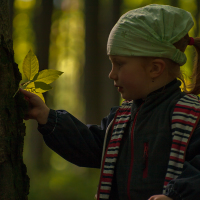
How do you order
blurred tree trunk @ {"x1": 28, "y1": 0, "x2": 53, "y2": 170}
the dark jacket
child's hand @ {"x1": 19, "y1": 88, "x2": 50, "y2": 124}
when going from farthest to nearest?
1. blurred tree trunk @ {"x1": 28, "y1": 0, "x2": 53, "y2": 170}
2. child's hand @ {"x1": 19, "y1": 88, "x2": 50, "y2": 124}
3. the dark jacket

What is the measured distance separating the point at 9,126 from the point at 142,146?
25.6 inches

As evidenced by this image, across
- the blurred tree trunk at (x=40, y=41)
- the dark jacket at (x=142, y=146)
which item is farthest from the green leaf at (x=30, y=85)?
the blurred tree trunk at (x=40, y=41)

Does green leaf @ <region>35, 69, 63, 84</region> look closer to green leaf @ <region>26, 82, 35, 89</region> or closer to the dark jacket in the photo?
green leaf @ <region>26, 82, 35, 89</region>

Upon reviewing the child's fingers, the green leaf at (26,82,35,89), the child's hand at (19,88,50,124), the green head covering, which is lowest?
the child's hand at (19,88,50,124)

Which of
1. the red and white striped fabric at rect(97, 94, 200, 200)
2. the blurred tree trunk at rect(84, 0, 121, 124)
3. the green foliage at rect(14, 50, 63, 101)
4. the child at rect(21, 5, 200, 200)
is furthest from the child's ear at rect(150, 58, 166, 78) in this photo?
the blurred tree trunk at rect(84, 0, 121, 124)

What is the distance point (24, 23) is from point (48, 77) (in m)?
4.04

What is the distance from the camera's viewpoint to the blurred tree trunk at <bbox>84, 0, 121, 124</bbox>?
513 cm

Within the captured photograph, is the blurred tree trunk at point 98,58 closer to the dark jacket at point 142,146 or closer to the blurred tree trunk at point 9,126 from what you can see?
the dark jacket at point 142,146

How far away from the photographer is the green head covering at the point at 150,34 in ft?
5.15

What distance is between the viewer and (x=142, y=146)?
1.54 metres

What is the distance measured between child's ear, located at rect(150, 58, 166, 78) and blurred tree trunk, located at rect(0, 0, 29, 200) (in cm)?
68

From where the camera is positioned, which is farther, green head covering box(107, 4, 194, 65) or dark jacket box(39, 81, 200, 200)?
green head covering box(107, 4, 194, 65)

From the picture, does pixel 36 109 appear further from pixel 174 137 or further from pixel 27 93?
pixel 174 137

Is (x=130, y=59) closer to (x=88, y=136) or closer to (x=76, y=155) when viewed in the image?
(x=88, y=136)
